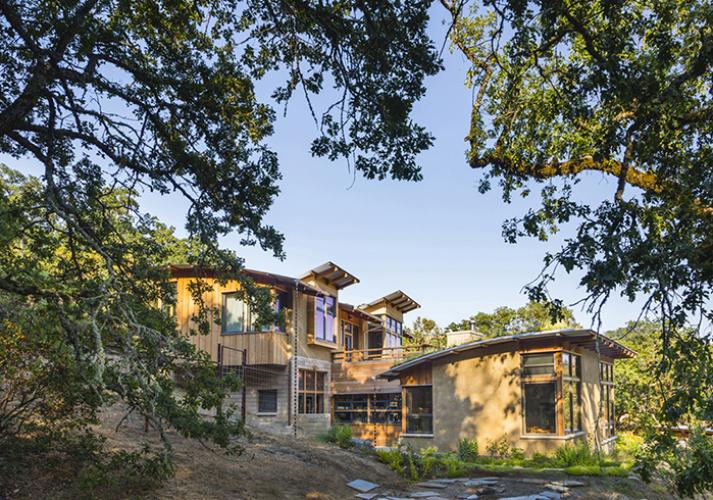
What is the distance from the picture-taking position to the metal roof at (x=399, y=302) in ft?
105

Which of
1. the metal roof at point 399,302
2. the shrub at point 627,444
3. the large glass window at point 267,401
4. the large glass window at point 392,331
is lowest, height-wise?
the shrub at point 627,444

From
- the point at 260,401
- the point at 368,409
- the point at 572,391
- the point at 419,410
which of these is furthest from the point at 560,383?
the point at 260,401

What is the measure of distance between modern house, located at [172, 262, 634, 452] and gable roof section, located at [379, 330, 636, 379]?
0.04 meters

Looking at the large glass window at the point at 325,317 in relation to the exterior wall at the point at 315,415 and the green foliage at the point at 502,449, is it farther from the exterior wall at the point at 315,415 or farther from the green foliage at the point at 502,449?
the green foliage at the point at 502,449

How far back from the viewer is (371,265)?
23641mm

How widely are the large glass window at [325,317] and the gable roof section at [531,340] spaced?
4.17 meters

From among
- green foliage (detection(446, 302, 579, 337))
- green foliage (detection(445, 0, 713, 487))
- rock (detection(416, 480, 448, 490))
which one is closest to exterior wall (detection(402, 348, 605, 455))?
rock (detection(416, 480, 448, 490))

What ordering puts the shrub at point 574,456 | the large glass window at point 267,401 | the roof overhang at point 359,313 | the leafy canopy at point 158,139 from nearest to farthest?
the leafy canopy at point 158,139 → the shrub at point 574,456 → the large glass window at point 267,401 → the roof overhang at point 359,313

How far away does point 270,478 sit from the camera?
1212 centimetres

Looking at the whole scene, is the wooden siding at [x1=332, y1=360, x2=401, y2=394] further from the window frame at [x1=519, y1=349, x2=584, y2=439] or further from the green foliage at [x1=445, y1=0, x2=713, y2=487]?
the green foliage at [x1=445, y1=0, x2=713, y2=487]

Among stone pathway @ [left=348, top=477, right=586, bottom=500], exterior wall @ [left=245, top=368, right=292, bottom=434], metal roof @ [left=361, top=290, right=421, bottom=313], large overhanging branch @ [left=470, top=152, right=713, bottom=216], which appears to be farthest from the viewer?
metal roof @ [left=361, top=290, right=421, bottom=313]

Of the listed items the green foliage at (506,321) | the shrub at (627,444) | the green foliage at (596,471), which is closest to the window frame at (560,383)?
the shrub at (627,444)

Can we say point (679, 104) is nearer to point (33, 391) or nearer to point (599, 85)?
point (599, 85)

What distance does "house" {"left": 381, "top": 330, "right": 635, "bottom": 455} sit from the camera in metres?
18.3
